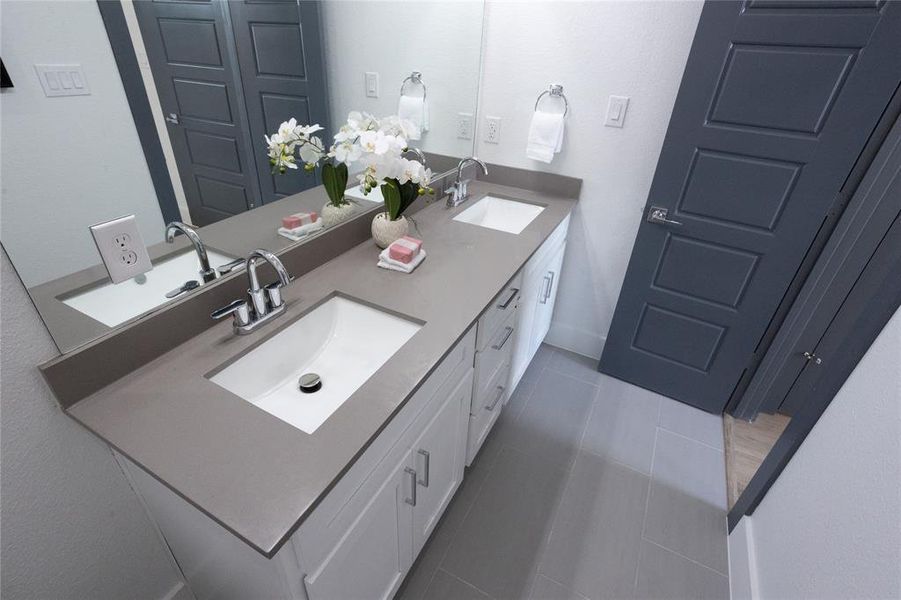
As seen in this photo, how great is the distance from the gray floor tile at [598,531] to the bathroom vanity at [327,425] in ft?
1.44

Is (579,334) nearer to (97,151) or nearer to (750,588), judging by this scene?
(750,588)

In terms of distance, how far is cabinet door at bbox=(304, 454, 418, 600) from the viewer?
2.88 ft

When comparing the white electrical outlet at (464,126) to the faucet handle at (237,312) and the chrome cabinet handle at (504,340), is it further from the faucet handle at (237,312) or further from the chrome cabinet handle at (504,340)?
the faucet handle at (237,312)

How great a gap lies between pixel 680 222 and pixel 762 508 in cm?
115

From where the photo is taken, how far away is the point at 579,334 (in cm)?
253

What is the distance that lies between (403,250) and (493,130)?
1.13m

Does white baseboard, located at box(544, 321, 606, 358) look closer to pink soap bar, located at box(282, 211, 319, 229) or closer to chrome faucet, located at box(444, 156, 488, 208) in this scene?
chrome faucet, located at box(444, 156, 488, 208)

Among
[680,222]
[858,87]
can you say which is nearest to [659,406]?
[680,222]

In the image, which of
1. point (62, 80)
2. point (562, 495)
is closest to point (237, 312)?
point (62, 80)

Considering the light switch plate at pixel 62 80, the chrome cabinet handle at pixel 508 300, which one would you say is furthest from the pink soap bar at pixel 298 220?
the chrome cabinet handle at pixel 508 300

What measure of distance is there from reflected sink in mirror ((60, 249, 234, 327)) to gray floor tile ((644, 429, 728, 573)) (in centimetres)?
178

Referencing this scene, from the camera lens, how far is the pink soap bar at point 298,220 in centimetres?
130

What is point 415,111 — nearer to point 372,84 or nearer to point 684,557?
point 372,84

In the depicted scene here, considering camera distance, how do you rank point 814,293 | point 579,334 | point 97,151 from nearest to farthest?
point 97,151 < point 814,293 < point 579,334
